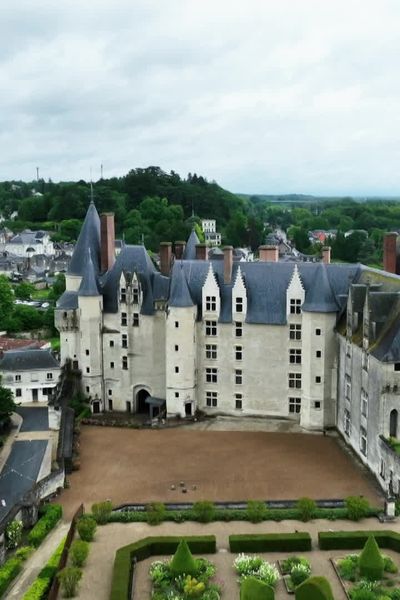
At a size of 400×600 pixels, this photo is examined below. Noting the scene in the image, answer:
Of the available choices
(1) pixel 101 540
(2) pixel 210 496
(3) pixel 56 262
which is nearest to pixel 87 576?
(1) pixel 101 540

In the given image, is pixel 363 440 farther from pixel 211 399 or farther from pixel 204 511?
pixel 211 399

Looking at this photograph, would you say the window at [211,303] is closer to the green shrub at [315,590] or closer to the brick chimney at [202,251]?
the brick chimney at [202,251]

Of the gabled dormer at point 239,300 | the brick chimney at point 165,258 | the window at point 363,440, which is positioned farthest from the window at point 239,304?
the window at point 363,440

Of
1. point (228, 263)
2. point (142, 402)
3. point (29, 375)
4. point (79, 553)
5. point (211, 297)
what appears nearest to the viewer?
point (79, 553)

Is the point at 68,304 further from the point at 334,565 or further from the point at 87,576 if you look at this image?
the point at 334,565

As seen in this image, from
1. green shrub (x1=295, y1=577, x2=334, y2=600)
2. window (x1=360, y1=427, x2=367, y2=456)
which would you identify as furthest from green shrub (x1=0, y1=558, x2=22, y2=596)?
window (x1=360, y1=427, x2=367, y2=456)

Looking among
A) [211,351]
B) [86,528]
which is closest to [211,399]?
[211,351]
